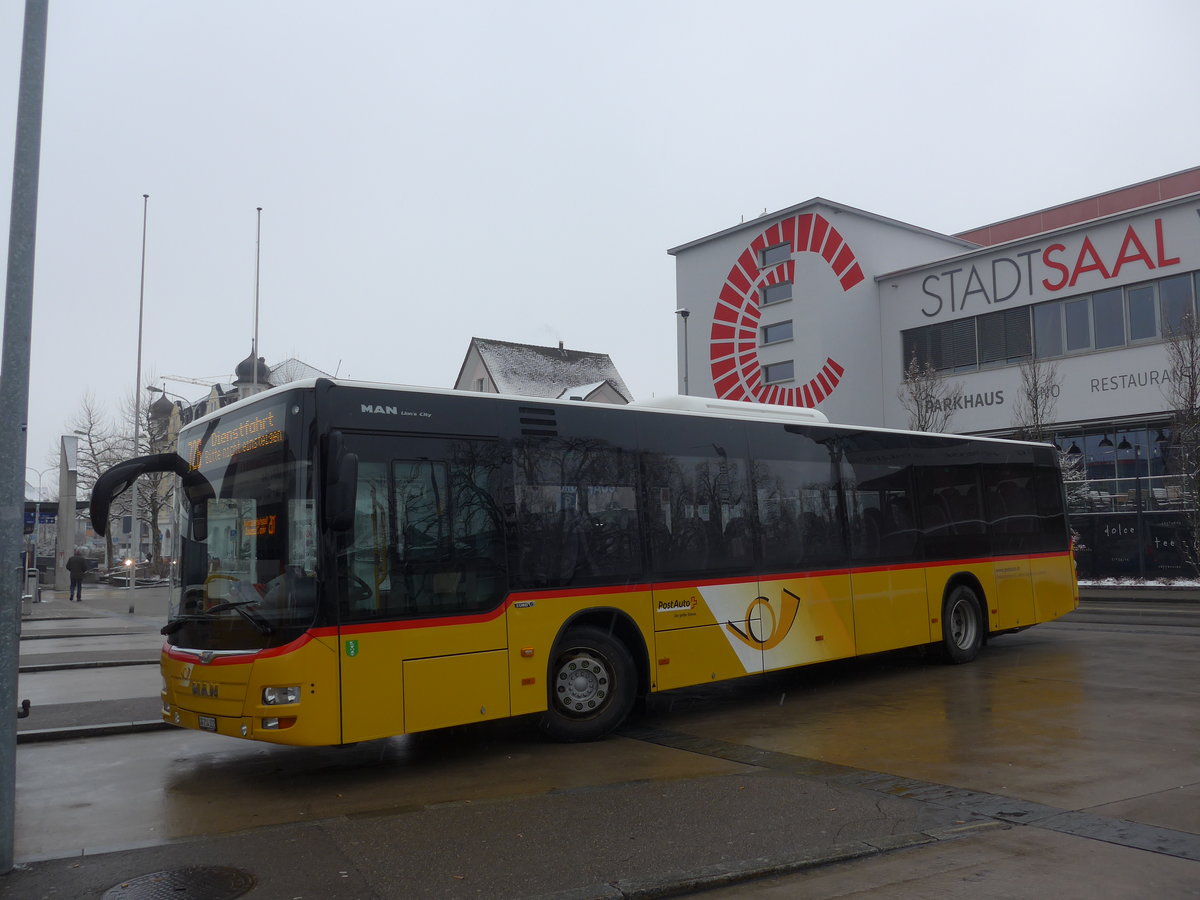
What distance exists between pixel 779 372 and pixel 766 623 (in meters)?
34.4

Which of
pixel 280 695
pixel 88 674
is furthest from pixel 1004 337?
pixel 280 695

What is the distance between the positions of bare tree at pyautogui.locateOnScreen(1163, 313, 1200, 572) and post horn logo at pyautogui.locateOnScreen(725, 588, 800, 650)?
23.3m

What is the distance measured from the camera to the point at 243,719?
7.36 m

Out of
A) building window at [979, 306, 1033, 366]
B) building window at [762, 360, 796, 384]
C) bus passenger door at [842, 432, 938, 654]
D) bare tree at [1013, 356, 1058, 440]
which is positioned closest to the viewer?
bus passenger door at [842, 432, 938, 654]

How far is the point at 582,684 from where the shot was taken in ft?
30.0

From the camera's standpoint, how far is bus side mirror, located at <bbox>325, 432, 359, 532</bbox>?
23.6 feet

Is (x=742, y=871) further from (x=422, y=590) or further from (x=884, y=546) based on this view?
(x=884, y=546)

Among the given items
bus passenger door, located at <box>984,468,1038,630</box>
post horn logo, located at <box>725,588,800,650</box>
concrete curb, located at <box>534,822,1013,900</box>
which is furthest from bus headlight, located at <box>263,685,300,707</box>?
bus passenger door, located at <box>984,468,1038,630</box>

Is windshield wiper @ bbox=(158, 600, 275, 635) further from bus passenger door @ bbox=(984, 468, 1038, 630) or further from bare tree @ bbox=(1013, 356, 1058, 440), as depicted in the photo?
bare tree @ bbox=(1013, 356, 1058, 440)

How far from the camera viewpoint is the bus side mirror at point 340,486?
719cm

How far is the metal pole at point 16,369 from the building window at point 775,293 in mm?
39283

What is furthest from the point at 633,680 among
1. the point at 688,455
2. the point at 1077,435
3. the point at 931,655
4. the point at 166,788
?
the point at 1077,435

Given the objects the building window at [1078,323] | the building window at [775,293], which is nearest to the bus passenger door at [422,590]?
the building window at [1078,323]

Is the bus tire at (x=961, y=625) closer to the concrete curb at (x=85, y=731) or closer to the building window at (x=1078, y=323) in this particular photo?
the concrete curb at (x=85, y=731)
